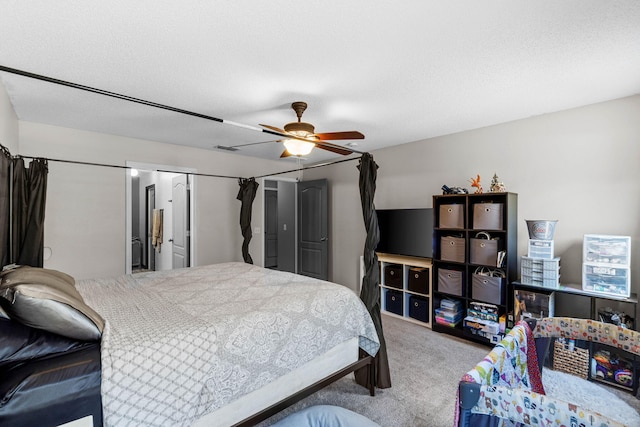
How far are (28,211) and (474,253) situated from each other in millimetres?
4539

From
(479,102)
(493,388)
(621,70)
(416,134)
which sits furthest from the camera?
(416,134)

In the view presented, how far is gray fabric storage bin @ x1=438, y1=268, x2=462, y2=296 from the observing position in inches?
139

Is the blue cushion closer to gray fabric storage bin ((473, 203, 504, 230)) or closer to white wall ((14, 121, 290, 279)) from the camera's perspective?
gray fabric storage bin ((473, 203, 504, 230))

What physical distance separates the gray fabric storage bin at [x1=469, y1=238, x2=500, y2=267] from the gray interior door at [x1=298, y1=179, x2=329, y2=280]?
8.72 ft

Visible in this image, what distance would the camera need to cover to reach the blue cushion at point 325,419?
1.64m

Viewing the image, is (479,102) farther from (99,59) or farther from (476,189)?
(99,59)

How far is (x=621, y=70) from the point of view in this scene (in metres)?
2.26

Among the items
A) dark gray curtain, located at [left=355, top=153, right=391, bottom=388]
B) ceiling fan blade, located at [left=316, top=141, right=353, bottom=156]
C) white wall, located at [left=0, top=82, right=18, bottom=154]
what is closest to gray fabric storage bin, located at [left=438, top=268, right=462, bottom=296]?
dark gray curtain, located at [left=355, top=153, right=391, bottom=388]

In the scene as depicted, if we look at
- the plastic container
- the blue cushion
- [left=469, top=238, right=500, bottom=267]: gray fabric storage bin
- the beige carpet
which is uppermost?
the plastic container

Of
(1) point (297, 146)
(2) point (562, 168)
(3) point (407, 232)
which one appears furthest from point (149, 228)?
(2) point (562, 168)

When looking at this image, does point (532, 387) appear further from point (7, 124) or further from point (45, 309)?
point (7, 124)

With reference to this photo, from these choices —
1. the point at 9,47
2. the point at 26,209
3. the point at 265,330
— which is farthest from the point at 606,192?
the point at 26,209

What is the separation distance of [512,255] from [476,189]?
0.89 m

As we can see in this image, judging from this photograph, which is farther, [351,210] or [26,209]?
[351,210]
